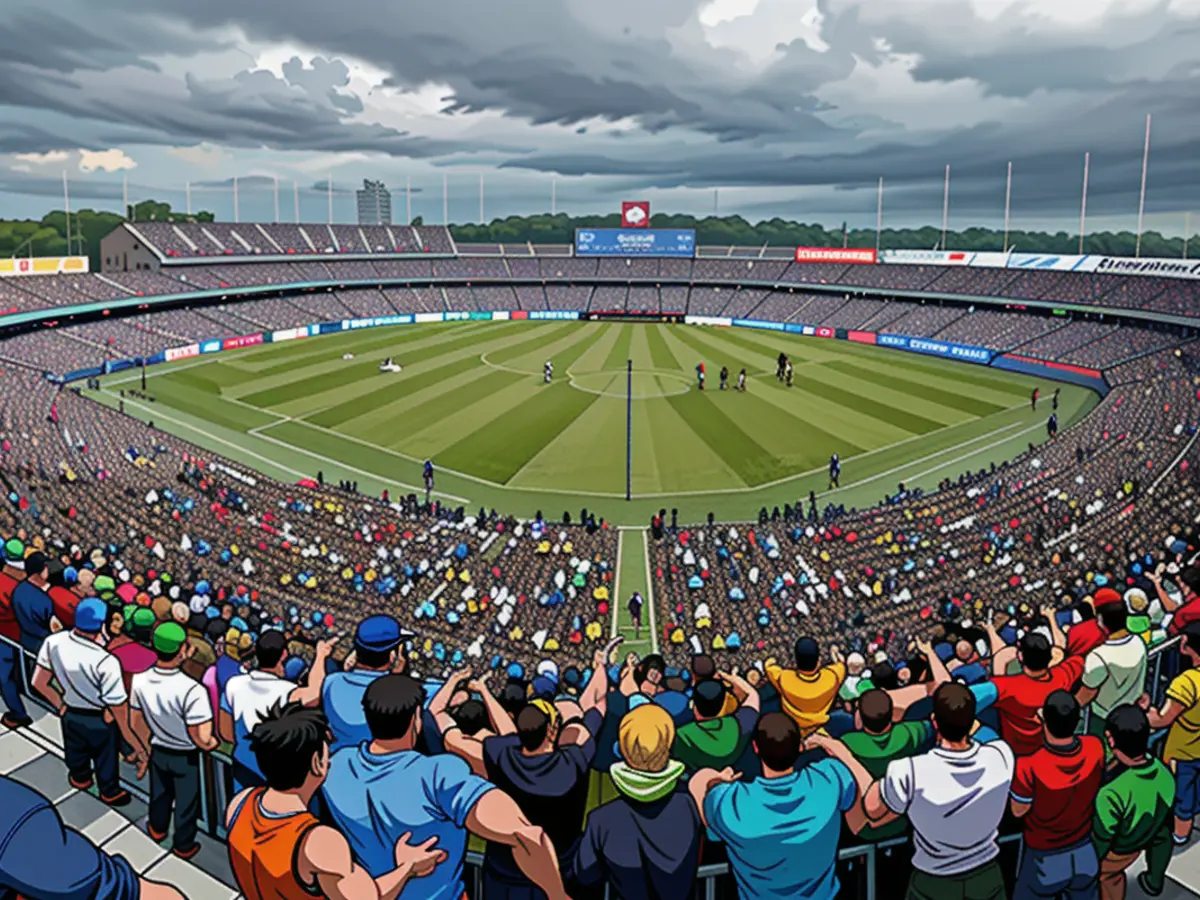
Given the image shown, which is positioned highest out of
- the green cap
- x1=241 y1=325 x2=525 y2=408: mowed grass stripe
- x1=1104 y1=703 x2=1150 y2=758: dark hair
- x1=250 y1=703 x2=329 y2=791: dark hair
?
x1=250 y1=703 x2=329 y2=791: dark hair

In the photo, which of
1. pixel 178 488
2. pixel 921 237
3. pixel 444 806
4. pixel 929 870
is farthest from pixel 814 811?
pixel 921 237

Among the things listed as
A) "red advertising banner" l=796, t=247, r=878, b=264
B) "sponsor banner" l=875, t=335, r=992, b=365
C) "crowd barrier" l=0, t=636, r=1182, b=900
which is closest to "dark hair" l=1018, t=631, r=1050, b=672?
"crowd barrier" l=0, t=636, r=1182, b=900

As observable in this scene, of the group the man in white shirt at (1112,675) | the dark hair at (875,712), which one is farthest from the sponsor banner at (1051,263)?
the dark hair at (875,712)

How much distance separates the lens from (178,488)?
27.1 metres

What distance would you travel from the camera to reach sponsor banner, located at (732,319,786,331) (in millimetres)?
80688

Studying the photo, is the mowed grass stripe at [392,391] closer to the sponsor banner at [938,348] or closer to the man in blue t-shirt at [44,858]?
the sponsor banner at [938,348]

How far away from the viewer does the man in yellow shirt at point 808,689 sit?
6480 millimetres

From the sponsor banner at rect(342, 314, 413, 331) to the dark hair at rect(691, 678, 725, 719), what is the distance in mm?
77458

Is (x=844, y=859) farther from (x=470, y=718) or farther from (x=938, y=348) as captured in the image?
(x=938, y=348)

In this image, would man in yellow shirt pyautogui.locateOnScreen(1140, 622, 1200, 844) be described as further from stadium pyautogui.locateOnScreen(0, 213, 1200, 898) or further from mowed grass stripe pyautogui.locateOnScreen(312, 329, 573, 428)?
mowed grass stripe pyautogui.locateOnScreen(312, 329, 573, 428)

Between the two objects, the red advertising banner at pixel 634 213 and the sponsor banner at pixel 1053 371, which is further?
the red advertising banner at pixel 634 213

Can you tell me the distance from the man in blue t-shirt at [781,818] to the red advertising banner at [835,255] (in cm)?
8884

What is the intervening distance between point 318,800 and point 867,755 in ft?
11.6

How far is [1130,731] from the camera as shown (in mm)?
5172
